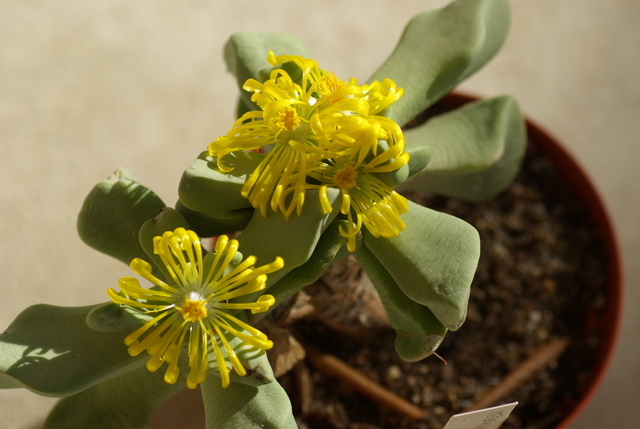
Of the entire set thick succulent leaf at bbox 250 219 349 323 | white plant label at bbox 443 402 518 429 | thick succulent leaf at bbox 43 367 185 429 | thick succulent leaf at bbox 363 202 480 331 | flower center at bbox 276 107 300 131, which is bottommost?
white plant label at bbox 443 402 518 429

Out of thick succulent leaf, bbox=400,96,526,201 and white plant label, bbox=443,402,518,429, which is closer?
white plant label, bbox=443,402,518,429

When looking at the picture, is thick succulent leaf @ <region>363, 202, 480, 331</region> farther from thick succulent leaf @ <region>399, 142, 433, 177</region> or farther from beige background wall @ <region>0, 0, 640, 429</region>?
beige background wall @ <region>0, 0, 640, 429</region>

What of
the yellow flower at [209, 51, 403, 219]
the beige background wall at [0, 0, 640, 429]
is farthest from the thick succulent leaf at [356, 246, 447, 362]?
the beige background wall at [0, 0, 640, 429]

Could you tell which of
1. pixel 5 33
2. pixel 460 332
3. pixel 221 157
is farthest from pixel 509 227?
pixel 5 33

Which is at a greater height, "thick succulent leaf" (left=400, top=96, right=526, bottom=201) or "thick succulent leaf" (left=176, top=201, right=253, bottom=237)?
"thick succulent leaf" (left=176, top=201, right=253, bottom=237)

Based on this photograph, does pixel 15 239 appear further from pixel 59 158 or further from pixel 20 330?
pixel 20 330

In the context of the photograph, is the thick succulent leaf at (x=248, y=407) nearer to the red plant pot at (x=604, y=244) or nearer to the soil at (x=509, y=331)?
the soil at (x=509, y=331)
